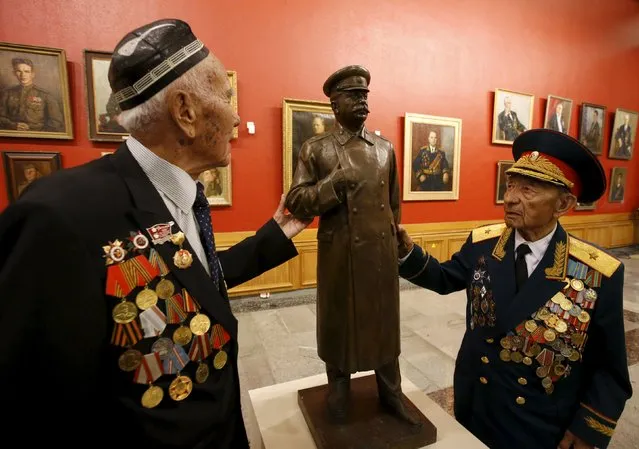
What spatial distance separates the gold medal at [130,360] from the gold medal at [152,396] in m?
Result: 0.07

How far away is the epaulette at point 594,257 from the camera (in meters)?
1.37

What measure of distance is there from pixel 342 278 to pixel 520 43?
6.64 meters

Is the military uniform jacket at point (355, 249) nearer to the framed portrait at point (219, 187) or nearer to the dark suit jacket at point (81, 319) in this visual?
the dark suit jacket at point (81, 319)

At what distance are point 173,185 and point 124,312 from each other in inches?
15.0

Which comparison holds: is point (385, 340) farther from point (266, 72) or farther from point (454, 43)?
point (454, 43)

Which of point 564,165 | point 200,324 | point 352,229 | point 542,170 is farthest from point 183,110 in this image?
point 564,165

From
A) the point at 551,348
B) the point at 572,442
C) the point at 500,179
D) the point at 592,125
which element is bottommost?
the point at 572,442

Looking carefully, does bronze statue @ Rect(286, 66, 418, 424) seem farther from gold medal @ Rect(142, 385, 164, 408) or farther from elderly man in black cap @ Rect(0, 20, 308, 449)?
gold medal @ Rect(142, 385, 164, 408)

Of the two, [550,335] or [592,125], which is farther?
[592,125]

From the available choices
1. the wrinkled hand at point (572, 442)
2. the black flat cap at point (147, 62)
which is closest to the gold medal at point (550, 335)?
the wrinkled hand at point (572, 442)

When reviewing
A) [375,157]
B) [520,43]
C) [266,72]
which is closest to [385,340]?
[375,157]

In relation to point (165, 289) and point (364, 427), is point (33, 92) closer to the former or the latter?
point (165, 289)

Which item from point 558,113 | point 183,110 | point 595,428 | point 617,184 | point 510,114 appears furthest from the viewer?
point 617,184

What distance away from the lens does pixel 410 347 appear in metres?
3.44
